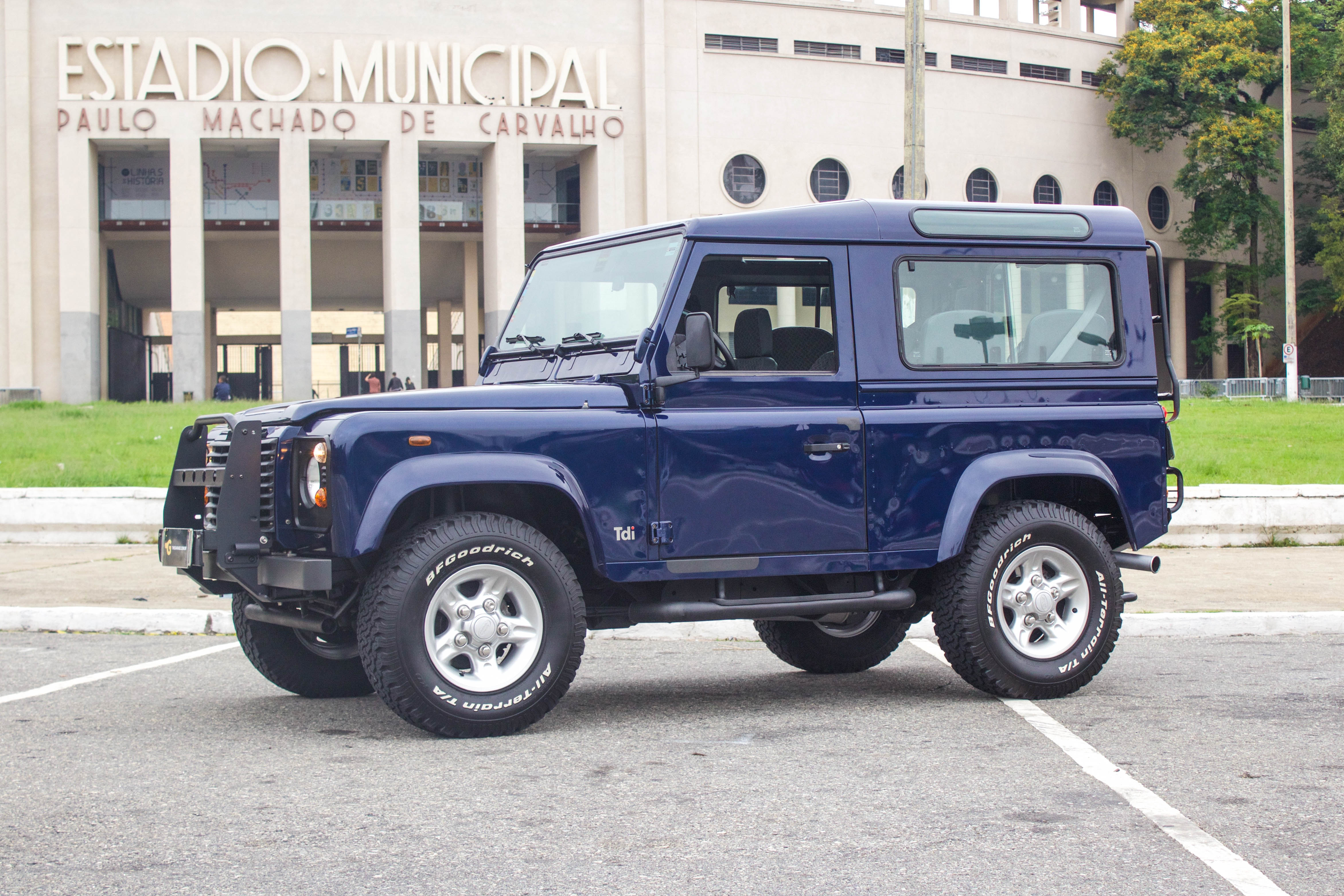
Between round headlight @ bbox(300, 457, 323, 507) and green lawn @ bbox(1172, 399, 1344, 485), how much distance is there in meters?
12.5

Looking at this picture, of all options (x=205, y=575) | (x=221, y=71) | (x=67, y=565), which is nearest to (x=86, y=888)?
(x=205, y=575)

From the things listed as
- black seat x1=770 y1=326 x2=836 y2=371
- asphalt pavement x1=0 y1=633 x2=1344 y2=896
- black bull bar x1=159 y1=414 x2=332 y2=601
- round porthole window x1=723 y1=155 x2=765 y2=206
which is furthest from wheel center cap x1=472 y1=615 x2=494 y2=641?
round porthole window x1=723 y1=155 x2=765 y2=206

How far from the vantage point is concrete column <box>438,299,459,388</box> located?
59.5 metres

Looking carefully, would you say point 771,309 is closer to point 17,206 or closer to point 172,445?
point 172,445

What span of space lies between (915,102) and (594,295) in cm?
863

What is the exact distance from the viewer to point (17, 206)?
154ft

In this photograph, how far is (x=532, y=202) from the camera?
172ft

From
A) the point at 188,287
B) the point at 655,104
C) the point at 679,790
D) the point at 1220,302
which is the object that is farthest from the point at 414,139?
the point at 679,790

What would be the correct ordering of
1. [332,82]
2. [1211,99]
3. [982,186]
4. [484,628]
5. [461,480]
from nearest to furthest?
[461,480] → [484,628] → [332,82] → [982,186] → [1211,99]

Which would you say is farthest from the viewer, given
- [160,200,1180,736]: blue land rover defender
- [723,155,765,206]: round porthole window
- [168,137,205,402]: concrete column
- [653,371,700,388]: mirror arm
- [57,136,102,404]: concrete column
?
[723,155,765,206]: round porthole window

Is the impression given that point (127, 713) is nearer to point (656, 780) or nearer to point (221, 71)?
point (656, 780)

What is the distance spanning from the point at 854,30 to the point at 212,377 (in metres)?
30.7

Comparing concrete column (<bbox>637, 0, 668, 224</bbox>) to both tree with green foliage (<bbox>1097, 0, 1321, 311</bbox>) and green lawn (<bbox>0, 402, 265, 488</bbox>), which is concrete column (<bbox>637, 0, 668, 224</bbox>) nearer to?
green lawn (<bbox>0, 402, 265, 488</bbox>)

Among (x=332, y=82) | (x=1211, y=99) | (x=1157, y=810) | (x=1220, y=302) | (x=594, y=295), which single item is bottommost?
(x=1157, y=810)
